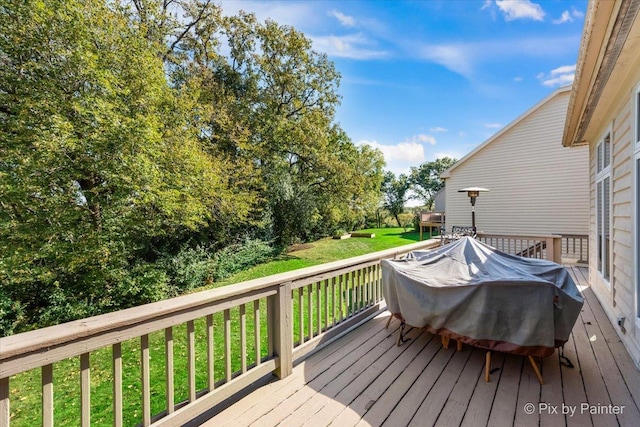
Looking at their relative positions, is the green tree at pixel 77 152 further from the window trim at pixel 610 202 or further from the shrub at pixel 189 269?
the window trim at pixel 610 202

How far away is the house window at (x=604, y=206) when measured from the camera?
141 inches

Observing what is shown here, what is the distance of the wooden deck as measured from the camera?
192 cm

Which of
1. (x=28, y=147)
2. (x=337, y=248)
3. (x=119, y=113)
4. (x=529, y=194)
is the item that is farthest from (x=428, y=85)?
(x=28, y=147)

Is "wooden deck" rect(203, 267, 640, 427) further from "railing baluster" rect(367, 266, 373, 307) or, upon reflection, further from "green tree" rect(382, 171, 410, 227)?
"green tree" rect(382, 171, 410, 227)

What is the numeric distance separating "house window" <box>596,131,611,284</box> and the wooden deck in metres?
1.31

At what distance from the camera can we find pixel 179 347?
4.40 metres

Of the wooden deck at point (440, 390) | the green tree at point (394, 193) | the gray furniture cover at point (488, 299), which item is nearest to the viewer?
the wooden deck at point (440, 390)

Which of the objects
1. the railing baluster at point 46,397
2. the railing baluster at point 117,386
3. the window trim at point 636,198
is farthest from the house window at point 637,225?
the railing baluster at point 46,397

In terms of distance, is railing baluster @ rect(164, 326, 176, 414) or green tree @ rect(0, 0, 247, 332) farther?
green tree @ rect(0, 0, 247, 332)

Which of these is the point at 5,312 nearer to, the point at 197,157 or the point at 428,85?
the point at 197,157

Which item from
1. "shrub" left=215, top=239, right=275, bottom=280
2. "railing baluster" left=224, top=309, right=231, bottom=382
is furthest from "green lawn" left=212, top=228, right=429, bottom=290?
"railing baluster" left=224, top=309, right=231, bottom=382

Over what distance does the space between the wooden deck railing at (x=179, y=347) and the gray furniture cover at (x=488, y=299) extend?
786 mm

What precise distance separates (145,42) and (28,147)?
3530mm

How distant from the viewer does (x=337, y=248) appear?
43.0 feet
